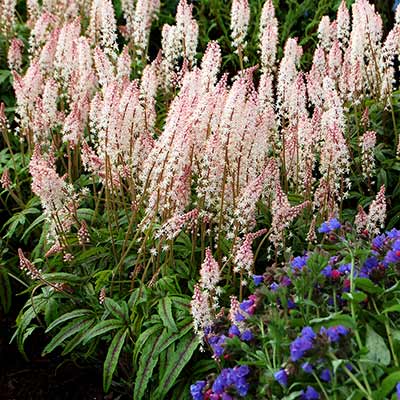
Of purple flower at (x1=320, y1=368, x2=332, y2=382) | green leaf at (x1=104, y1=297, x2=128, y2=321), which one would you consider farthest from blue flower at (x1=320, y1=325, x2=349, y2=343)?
green leaf at (x1=104, y1=297, x2=128, y2=321)

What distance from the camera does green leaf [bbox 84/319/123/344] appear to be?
435cm

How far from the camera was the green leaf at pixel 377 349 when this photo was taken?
9.89 feet

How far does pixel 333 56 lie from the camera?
5.52 m

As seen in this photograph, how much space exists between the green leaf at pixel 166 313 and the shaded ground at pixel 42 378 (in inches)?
37.2

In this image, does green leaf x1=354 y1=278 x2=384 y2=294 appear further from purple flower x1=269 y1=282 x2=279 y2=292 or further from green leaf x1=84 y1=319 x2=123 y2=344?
green leaf x1=84 y1=319 x2=123 y2=344

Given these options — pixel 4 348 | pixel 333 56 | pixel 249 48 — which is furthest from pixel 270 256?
pixel 249 48

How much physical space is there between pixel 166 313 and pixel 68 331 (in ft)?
2.17

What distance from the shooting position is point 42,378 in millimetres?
5191

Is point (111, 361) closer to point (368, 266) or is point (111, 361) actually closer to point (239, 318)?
point (239, 318)

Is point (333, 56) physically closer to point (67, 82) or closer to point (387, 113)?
point (387, 113)

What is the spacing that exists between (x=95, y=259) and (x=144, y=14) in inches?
85.8

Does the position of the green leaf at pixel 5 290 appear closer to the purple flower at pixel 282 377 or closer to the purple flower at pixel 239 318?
the purple flower at pixel 239 318

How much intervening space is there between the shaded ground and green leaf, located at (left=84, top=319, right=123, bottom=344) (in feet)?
2.05

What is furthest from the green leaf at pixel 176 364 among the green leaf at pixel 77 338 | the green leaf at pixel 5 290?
the green leaf at pixel 5 290
